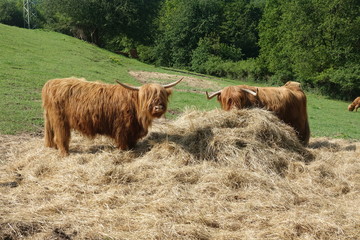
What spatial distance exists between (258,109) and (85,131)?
132 inches

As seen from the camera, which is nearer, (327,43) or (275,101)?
(275,101)

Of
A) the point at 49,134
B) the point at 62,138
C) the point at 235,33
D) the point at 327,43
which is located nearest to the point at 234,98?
the point at 62,138

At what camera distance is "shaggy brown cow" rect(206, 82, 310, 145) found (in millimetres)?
6870

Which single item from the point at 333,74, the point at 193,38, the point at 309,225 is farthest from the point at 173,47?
the point at 309,225

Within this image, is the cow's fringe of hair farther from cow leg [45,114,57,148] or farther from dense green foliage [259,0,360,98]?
dense green foliage [259,0,360,98]

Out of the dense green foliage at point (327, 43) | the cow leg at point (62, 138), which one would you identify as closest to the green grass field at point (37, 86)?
the cow leg at point (62, 138)

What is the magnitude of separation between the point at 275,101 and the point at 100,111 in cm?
365

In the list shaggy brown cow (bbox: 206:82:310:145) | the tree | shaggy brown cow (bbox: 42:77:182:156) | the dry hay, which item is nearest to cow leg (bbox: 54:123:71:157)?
shaggy brown cow (bbox: 42:77:182:156)

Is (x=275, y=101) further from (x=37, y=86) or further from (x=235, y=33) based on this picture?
(x=235, y=33)

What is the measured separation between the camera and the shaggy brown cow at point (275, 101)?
687cm

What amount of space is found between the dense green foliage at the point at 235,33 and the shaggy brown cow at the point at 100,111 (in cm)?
2542

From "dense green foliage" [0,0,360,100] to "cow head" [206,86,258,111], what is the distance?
2330cm

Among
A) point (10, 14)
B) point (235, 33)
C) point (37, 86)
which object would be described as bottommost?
point (37, 86)

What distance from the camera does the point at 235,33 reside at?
49594 millimetres
